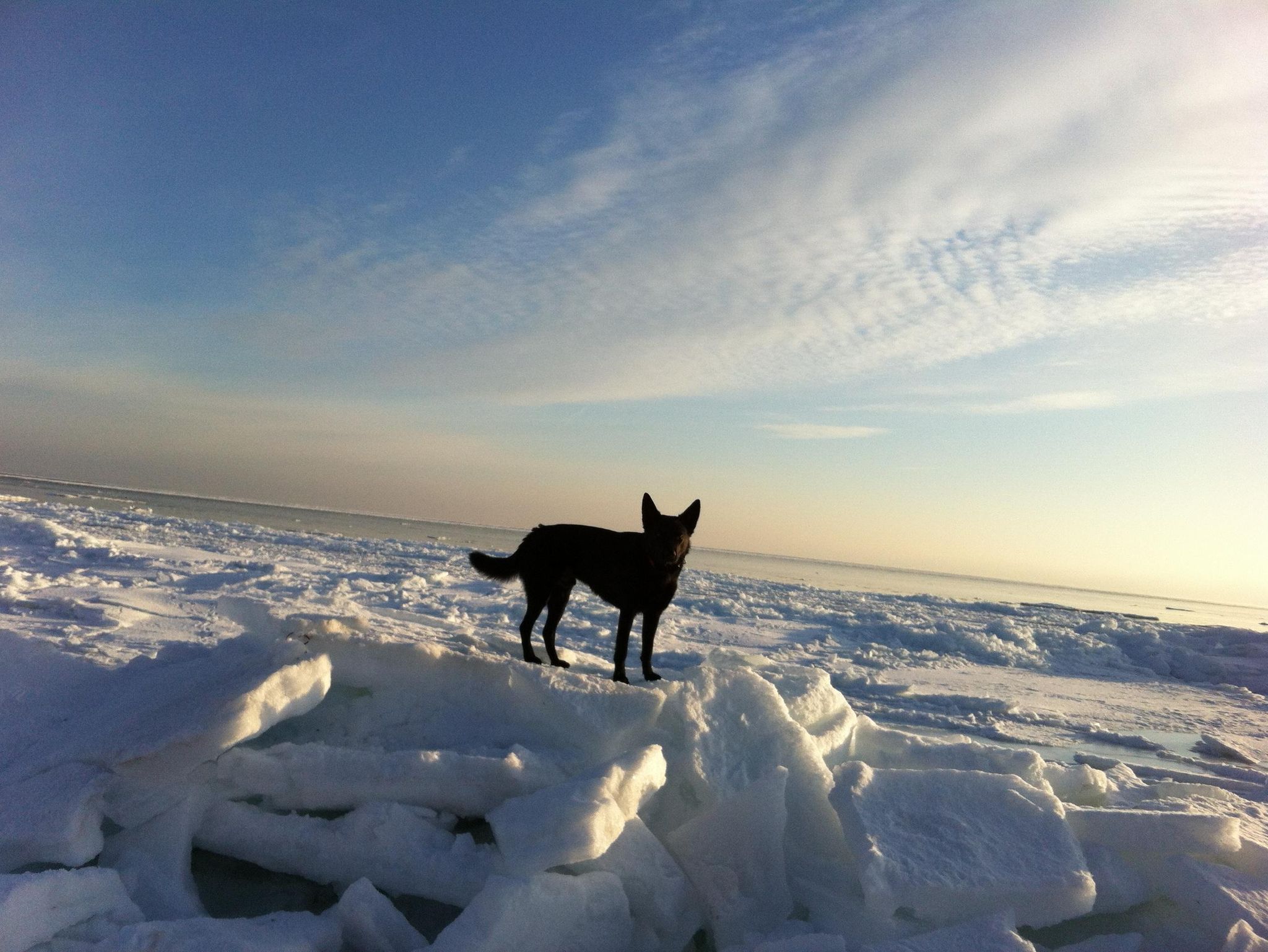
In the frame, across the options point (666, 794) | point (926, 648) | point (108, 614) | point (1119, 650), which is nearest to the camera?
point (666, 794)

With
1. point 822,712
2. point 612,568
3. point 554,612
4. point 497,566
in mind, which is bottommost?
point 822,712

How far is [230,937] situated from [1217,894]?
3.38 meters

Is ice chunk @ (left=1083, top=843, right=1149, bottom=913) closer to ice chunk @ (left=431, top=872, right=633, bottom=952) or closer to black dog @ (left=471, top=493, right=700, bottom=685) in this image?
ice chunk @ (left=431, top=872, right=633, bottom=952)

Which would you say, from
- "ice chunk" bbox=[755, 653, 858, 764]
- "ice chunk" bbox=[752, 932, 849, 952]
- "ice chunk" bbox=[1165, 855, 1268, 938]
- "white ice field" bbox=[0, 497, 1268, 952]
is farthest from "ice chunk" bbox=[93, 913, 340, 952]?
"ice chunk" bbox=[1165, 855, 1268, 938]

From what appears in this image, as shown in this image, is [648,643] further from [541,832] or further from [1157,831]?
[1157,831]

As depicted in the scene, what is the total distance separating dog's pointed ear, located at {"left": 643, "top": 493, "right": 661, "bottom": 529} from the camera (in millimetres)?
4359

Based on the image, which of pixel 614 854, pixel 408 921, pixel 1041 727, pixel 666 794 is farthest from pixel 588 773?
pixel 1041 727

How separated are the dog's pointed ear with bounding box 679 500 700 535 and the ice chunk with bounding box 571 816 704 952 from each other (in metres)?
2.16

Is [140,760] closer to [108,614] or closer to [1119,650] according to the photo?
[108,614]

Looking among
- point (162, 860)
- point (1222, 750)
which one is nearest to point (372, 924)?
point (162, 860)

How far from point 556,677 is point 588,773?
0.80 meters

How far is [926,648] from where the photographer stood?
12.2 m

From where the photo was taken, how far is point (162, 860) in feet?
8.52

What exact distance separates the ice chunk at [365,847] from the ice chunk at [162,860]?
0.13 metres
